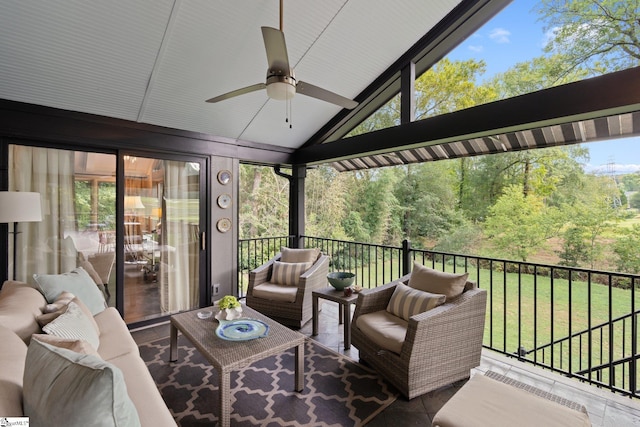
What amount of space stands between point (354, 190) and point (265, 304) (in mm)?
6896

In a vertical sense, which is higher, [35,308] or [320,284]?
[35,308]

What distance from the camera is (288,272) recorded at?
13.3 ft

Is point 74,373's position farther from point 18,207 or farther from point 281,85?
point 18,207

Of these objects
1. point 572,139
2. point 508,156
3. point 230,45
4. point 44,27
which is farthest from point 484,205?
point 44,27

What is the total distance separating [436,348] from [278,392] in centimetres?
129

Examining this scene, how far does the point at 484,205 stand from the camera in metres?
8.96

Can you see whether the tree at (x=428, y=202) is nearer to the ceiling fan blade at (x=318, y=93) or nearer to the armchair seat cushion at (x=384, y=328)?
the armchair seat cushion at (x=384, y=328)

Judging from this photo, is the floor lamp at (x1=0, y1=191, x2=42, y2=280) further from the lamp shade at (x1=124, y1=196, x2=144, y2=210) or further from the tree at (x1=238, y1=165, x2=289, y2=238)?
the tree at (x1=238, y1=165, x2=289, y2=238)

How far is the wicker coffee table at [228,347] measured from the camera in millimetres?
1933

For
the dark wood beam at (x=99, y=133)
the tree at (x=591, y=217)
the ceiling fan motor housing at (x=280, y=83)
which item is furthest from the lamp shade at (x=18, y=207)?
the tree at (x=591, y=217)

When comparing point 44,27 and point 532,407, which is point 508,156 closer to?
point 532,407

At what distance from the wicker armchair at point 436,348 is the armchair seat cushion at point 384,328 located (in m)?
0.05

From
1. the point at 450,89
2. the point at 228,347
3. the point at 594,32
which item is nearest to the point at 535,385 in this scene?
the point at 228,347

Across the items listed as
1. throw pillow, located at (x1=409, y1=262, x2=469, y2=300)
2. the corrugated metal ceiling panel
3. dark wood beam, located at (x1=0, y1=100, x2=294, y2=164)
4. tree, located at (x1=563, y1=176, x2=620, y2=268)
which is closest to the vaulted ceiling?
dark wood beam, located at (x1=0, y1=100, x2=294, y2=164)
